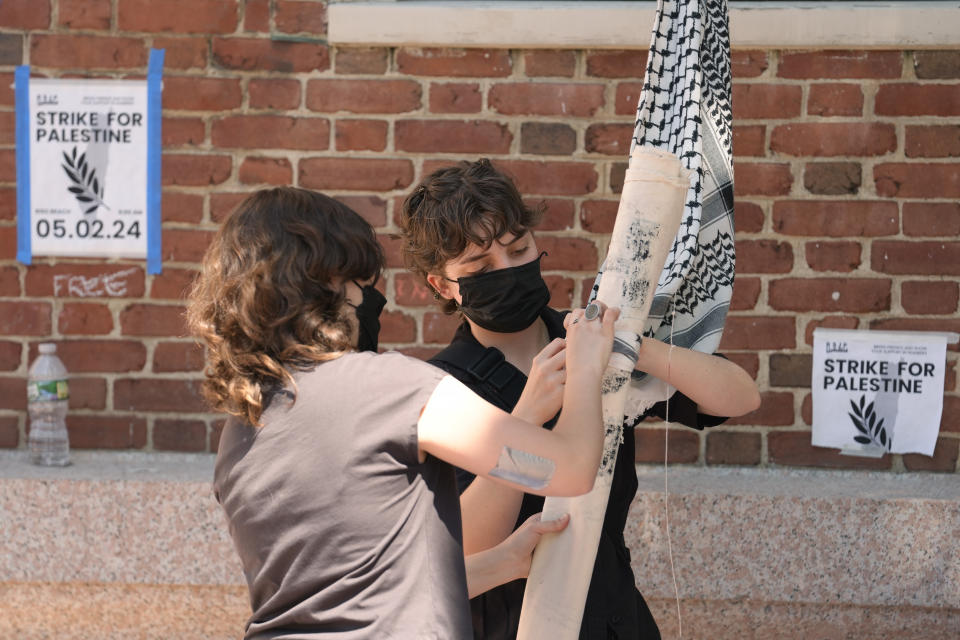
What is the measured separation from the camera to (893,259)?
317 cm

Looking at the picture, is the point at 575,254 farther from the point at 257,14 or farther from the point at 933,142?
the point at 257,14

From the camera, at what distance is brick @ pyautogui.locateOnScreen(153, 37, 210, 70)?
3.28m

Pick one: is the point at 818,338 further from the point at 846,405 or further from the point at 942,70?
the point at 942,70

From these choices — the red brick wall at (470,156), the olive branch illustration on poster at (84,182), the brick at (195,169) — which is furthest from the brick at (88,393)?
the brick at (195,169)

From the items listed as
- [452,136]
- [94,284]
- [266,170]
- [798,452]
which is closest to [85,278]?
[94,284]

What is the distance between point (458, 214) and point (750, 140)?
1.51 meters

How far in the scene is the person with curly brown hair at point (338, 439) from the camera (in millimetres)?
1496

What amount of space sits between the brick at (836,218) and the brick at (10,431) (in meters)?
2.52

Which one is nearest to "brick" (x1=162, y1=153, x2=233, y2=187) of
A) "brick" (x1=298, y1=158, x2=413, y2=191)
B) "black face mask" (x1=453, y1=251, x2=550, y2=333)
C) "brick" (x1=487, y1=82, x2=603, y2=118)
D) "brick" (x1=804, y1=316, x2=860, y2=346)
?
"brick" (x1=298, y1=158, x2=413, y2=191)

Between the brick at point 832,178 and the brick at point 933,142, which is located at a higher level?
the brick at point 933,142

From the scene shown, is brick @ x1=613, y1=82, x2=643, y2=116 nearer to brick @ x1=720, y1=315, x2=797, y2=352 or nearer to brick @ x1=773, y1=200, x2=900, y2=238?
brick @ x1=773, y1=200, x2=900, y2=238

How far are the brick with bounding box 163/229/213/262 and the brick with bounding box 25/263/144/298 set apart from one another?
115 mm

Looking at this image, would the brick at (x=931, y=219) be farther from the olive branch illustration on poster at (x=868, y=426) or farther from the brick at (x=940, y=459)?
the brick at (x=940, y=459)

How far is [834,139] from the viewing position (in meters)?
3.16
